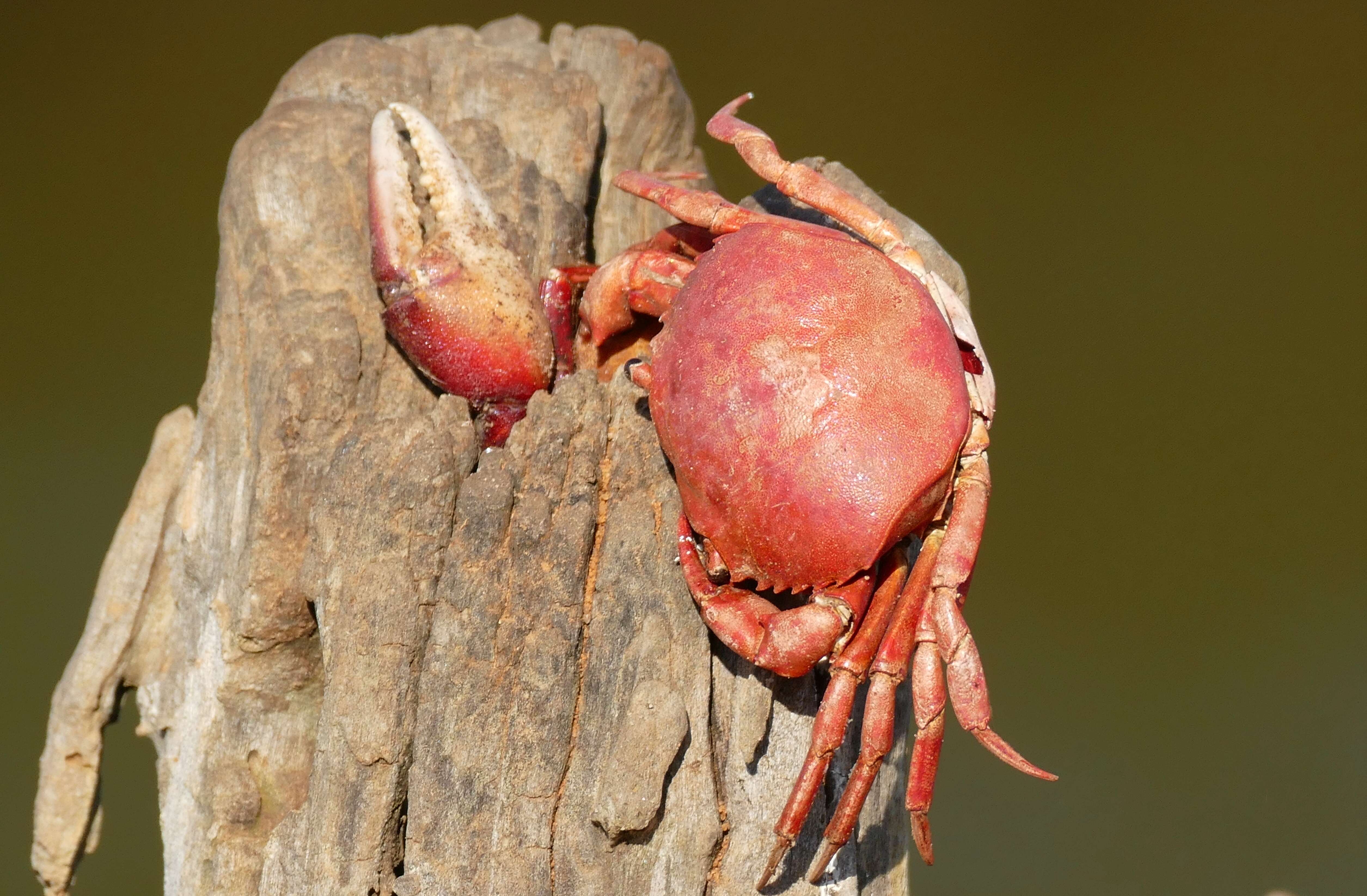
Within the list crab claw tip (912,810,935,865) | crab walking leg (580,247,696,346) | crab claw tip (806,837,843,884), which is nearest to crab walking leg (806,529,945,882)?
crab claw tip (806,837,843,884)

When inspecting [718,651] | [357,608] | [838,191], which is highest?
[838,191]

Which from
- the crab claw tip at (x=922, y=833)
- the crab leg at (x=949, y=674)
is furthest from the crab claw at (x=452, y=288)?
the crab claw tip at (x=922, y=833)

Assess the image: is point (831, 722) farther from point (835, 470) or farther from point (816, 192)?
point (816, 192)

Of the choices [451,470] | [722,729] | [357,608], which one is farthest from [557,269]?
[722,729]

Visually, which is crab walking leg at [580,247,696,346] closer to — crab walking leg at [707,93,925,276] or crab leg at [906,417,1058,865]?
crab walking leg at [707,93,925,276]

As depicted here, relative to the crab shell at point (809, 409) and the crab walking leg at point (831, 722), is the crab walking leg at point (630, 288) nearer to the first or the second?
the crab shell at point (809, 409)

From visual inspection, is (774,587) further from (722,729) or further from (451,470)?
(451,470)

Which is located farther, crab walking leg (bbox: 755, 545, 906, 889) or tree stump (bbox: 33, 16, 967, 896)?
tree stump (bbox: 33, 16, 967, 896)
